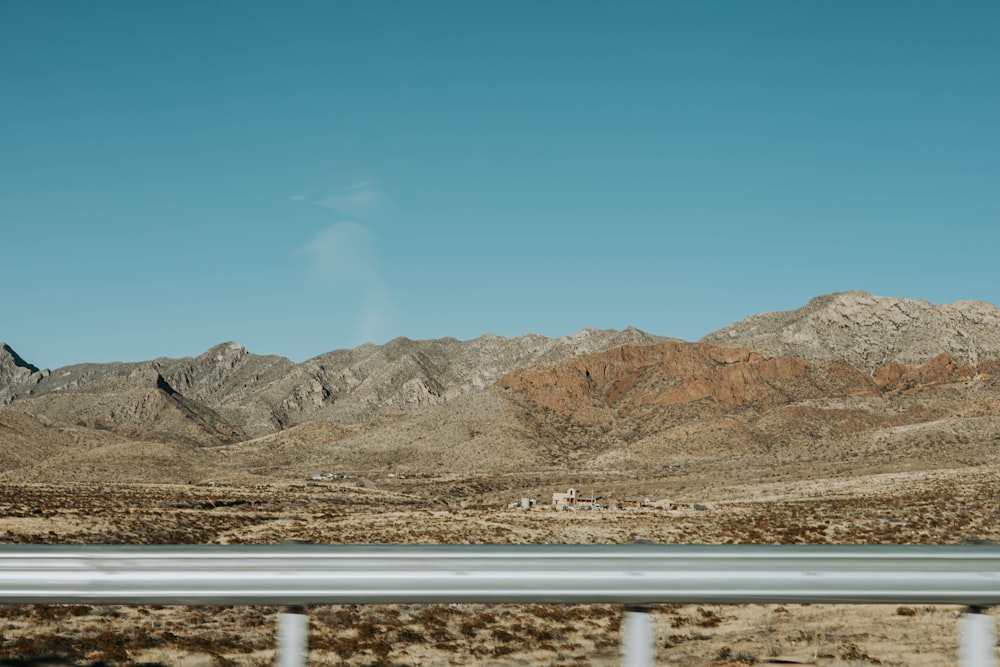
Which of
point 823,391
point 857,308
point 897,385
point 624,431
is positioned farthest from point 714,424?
point 857,308

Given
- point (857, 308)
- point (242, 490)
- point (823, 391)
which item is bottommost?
point (242, 490)

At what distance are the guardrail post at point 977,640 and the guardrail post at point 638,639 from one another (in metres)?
1.07

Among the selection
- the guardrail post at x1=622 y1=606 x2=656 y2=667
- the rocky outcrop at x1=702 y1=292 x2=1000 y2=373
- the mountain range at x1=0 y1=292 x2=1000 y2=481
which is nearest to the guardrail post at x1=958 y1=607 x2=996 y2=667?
the guardrail post at x1=622 y1=606 x2=656 y2=667

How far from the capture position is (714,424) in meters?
120

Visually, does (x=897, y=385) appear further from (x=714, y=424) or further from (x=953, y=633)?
(x=953, y=633)

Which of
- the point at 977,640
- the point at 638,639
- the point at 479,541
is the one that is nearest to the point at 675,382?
the point at 479,541

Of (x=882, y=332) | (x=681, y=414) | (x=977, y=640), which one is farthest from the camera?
(x=882, y=332)

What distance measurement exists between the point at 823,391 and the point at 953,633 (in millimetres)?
141788

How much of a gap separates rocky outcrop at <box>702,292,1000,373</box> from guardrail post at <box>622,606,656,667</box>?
15311 cm

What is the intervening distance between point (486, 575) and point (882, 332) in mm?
165457

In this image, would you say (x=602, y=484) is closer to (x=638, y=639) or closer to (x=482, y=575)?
(x=638, y=639)

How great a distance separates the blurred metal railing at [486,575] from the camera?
9.32 ft

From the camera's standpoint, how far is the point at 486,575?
2.83 m

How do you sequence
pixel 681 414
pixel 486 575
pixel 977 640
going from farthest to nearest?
pixel 681 414, pixel 977 640, pixel 486 575
